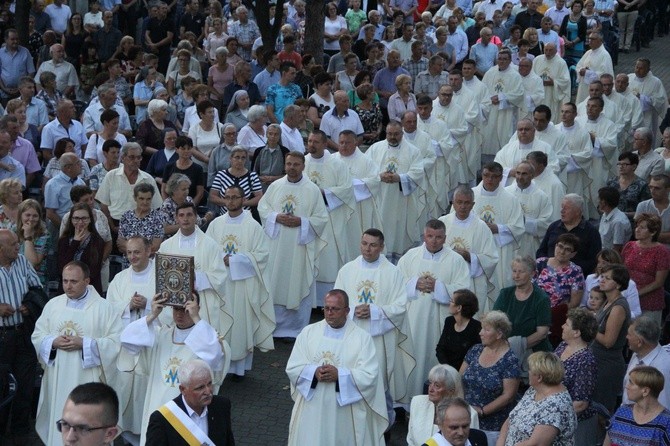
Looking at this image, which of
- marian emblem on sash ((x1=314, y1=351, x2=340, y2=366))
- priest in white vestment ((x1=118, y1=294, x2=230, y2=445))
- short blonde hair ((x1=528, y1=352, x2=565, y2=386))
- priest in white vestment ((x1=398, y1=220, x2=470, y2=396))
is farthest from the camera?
priest in white vestment ((x1=398, y1=220, x2=470, y2=396))

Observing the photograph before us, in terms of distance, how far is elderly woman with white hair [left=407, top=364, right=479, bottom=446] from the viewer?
845 cm

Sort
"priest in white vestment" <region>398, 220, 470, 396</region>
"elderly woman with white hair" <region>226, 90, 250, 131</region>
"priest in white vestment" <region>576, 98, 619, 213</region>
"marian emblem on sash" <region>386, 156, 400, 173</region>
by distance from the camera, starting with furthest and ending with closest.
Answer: "priest in white vestment" <region>576, 98, 619, 213</region>
"elderly woman with white hair" <region>226, 90, 250, 131</region>
"marian emblem on sash" <region>386, 156, 400, 173</region>
"priest in white vestment" <region>398, 220, 470, 396</region>

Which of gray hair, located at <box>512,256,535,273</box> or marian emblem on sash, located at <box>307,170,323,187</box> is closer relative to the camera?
gray hair, located at <box>512,256,535,273</box>

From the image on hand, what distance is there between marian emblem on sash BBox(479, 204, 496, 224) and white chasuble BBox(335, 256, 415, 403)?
2.56m

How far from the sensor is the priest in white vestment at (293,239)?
12625 mm

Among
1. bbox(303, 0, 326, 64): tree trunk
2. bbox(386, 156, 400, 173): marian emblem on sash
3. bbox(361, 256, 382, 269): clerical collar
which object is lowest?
bbox(361, 256, 382, 269): clerical collar

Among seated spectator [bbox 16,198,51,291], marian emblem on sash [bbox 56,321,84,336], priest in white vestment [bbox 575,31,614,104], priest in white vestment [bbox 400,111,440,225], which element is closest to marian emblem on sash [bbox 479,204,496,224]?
priest in white vestment [bbox 400,111,440,225]

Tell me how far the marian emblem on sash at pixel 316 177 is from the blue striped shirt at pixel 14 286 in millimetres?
4180

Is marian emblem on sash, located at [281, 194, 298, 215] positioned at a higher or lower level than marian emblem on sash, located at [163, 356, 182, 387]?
higher

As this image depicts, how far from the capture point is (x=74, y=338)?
31.1 ft

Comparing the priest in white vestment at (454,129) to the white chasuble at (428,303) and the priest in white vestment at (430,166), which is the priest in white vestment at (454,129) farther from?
the white chasuble at (428,303)

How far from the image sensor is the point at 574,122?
52.1 feet

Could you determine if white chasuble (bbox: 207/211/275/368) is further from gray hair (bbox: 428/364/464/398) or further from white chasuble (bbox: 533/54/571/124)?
white chasuble (bbox: 533/54/571/124)

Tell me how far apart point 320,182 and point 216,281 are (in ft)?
9.43
